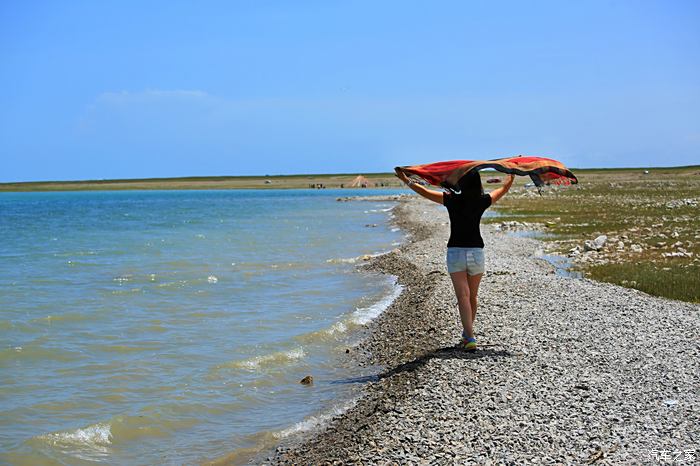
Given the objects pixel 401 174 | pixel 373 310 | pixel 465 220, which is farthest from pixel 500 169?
pixel 373 310

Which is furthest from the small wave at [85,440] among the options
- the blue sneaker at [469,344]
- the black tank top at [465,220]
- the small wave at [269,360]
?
the black tank top at [465,220]

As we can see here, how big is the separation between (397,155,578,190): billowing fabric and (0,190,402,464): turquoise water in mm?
3879

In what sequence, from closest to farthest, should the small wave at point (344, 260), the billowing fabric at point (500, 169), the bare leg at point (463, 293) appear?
the billowing fabric at point (500, 169), the bare leg at point (463, 293), the small wave at point (344, 260)

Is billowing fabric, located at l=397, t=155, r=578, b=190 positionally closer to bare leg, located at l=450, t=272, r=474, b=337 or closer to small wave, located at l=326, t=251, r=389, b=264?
bare leg, located at l=450, t=272, r=474, b=337

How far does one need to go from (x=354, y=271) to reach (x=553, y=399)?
16.1 meters

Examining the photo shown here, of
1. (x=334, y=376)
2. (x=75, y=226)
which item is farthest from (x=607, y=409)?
(x=75, y=226)

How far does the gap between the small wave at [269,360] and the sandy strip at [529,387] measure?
1168mm

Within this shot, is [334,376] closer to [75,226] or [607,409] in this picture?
[607,409]

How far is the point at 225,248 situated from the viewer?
3409 cm

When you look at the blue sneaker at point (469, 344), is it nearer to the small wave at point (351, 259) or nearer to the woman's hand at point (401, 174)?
the woman's hand at point (401, 174)

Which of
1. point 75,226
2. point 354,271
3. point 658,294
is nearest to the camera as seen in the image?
point 658,294

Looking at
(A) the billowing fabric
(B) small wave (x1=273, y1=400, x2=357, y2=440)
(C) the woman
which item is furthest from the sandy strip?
(A) the billowing fabric

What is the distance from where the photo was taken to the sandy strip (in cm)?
664

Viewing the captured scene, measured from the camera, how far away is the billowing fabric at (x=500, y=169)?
10.0m
